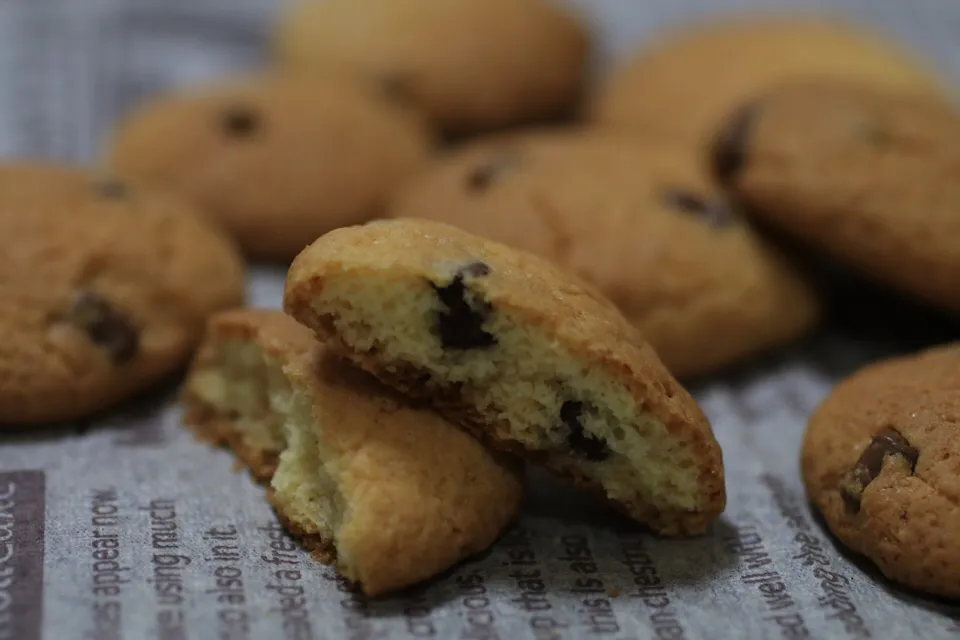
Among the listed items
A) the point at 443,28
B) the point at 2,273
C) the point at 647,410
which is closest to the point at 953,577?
the point at 647,410

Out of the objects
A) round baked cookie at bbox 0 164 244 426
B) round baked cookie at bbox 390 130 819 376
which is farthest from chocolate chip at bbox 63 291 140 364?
round baked cookie at bbox 390 130 819 376

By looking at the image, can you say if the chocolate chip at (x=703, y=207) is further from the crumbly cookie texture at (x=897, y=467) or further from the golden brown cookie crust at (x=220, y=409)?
the golden brown cookie crust at (x=220, y=409)

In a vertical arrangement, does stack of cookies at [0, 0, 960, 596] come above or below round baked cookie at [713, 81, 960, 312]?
below

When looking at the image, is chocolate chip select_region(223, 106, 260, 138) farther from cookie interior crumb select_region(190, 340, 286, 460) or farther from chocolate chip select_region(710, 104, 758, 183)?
chocolate chip select_region(710, 104, 758, 183)

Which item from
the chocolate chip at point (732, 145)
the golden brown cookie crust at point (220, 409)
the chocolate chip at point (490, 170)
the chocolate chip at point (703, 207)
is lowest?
the golden brown cookie crust at point (220, 409)

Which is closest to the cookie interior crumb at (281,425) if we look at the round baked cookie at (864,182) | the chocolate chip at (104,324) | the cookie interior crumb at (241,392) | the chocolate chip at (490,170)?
the cookie interior crumb at (241,392)

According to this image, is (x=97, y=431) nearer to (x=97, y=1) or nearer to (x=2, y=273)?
(x=2, y=273)
